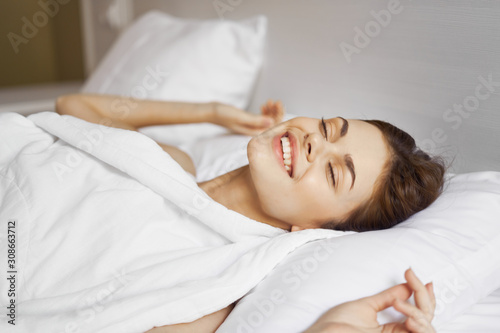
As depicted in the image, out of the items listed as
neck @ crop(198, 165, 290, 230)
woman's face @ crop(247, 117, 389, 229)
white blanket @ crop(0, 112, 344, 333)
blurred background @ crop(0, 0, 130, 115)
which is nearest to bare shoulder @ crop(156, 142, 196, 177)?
neck @ crop(198, 165, 290, 230)

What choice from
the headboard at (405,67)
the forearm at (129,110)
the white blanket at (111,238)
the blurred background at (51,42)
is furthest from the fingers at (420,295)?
the blurred background at (51,42)

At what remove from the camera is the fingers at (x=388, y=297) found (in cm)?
67

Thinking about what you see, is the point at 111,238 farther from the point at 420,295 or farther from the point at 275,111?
the point at 275,111

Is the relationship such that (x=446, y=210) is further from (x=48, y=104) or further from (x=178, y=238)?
(x=48, y=104)

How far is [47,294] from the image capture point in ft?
2.69

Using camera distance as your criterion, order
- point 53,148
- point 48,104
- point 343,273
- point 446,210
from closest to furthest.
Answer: point 343,273, point 446,210, point 53,148, point 48,104

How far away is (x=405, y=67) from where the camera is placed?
3.75 ft

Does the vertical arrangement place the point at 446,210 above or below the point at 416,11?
below

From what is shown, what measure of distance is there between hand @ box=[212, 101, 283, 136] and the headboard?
12 cm

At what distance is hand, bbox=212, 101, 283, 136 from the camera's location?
1378 mm

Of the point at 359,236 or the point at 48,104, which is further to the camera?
the point at 48,104

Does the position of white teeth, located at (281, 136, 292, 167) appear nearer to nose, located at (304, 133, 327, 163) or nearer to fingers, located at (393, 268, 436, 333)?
nose, located at (304, 133, 327, 163)

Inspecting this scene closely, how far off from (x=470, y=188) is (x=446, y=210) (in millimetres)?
97

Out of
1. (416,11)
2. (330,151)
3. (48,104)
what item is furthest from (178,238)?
(48,104)
